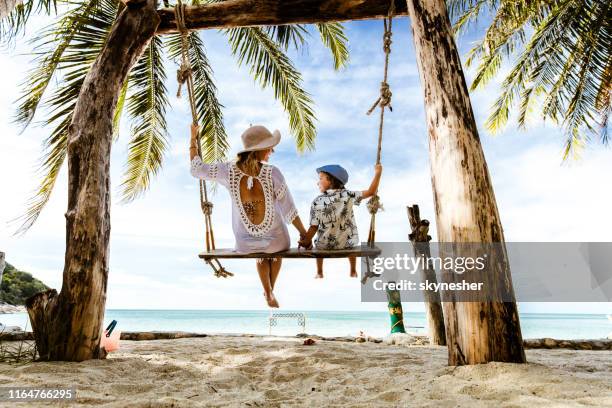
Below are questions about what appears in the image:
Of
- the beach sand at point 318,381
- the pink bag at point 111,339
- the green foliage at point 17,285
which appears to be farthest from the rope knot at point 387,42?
the green foliage at point 17,285

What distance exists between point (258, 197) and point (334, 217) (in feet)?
2.18

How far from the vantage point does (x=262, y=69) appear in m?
7.17

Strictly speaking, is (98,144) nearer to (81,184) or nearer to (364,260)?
(81,184)

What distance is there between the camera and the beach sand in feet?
6.70

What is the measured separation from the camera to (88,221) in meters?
3.20

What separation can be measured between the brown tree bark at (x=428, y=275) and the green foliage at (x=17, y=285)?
21.1 meters

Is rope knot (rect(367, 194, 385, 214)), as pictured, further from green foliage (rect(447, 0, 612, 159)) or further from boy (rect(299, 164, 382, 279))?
green foliage (rect(447, 0, 612, 159))

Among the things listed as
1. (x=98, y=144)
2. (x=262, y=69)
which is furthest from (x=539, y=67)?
(x=98, y=144)

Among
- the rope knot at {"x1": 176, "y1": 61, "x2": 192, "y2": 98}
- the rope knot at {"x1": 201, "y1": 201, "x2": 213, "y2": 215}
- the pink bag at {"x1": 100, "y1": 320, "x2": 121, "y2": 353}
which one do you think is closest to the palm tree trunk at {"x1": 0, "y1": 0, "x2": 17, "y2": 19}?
the rope knot at {"x1": 176, "y1": 61, "x2": 192, "y2": 98}

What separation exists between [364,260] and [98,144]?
2.20 meters

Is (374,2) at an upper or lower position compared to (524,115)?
lower

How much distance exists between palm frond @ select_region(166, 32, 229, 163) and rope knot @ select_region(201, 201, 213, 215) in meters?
3.91

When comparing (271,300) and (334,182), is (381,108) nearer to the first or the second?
(334,182)

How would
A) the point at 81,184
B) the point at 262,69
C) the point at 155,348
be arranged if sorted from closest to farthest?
the point at 81,184, the point at 155,348, the point at 262,69
